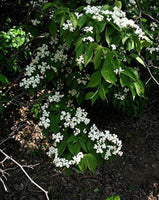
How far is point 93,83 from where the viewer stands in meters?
1.64

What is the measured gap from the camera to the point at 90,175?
11.9 feet

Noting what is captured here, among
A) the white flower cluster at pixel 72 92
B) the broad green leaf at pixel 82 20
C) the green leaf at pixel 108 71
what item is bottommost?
the white flower cluster at pixel 72 92

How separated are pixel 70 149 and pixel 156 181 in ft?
6.74

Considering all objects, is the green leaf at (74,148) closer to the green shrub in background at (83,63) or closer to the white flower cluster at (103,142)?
the green shrub in background at (83,63)

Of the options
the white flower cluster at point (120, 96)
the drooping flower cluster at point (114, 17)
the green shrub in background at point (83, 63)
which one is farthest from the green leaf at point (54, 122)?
the white flower cluster at point (120, 96)

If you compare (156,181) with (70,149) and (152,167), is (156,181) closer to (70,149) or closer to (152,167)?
(152,167)

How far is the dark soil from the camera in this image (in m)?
3.32

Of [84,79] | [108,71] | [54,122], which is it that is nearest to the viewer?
[108,71]

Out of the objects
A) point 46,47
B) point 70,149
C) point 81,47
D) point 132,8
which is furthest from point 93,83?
point 132,8

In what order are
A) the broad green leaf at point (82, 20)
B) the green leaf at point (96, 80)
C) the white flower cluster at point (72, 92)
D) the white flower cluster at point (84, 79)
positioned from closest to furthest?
the green leaf at point (96, 80) → the broad green leaf at point (82, 20) → the white flower cluster at point (84, 79) → the white flower cluster at point (72, 92)

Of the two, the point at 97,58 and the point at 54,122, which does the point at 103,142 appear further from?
the point at 97,58

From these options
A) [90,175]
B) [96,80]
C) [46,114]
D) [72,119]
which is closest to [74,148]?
[72,119]

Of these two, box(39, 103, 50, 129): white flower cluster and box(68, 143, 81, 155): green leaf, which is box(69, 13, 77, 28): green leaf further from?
box(68, 143, 81, 155): green leaf

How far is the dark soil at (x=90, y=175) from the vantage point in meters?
3.32
